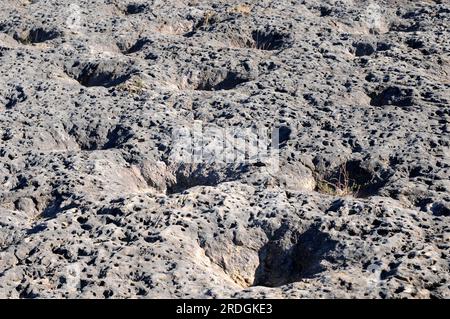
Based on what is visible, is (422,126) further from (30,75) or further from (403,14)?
(30,75)

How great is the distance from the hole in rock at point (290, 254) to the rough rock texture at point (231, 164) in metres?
0.01

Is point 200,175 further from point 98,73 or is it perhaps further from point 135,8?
point 135,8

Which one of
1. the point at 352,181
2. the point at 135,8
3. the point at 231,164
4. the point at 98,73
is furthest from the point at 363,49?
the point at 135,8

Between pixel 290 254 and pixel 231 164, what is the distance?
1.38m

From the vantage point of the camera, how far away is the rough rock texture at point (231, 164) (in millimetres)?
4559

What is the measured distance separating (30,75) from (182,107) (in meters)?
2.19

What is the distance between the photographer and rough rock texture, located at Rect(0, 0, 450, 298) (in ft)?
15.0

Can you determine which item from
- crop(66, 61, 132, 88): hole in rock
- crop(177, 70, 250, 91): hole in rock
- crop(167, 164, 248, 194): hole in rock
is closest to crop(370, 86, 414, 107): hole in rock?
crop(177, 70, 250, 91): hole in rock

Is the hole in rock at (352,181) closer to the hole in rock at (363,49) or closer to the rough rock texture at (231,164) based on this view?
the rough rock texture at (231,164)

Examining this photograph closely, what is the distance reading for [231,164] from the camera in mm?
5941

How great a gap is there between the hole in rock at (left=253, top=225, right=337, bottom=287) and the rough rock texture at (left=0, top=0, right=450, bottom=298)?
0.5 inches

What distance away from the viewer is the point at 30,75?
24.9 ft

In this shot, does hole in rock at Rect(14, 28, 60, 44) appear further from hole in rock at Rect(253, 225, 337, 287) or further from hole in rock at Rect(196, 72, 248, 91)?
hole in rock at Rect(253, 225, 337, 287)

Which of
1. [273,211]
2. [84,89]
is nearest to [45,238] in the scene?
[273,211]
